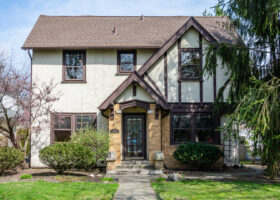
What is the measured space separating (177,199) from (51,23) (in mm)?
13867

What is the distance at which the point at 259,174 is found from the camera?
14.0 m

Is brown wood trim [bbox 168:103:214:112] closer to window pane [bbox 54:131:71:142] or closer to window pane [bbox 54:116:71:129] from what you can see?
window pane [bbox 54:116:71:129]

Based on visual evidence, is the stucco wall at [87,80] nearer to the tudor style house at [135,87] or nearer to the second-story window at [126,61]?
the tudor style house at [135,87]

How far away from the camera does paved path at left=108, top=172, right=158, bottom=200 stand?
29.7 feet

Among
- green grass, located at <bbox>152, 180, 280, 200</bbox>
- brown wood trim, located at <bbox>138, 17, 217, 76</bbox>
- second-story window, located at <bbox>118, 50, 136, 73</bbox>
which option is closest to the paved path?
green grass, located at <bbox>152, 180, 280, 200</bbox>

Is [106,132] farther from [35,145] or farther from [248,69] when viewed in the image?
Result: [248,69]

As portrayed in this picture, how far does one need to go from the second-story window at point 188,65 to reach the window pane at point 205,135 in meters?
2.70

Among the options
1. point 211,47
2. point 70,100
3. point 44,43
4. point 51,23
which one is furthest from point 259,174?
point 51,23

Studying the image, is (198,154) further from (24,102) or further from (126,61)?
(24,102)

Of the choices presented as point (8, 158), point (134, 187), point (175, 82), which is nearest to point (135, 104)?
point (175, 82)

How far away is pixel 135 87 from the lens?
49.8 feet

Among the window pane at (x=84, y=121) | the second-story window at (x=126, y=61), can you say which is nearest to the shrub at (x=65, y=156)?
the window pane at (x=84, y=121)

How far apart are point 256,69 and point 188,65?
13.5 ft

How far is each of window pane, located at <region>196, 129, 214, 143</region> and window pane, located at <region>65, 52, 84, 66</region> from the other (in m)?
6.97
